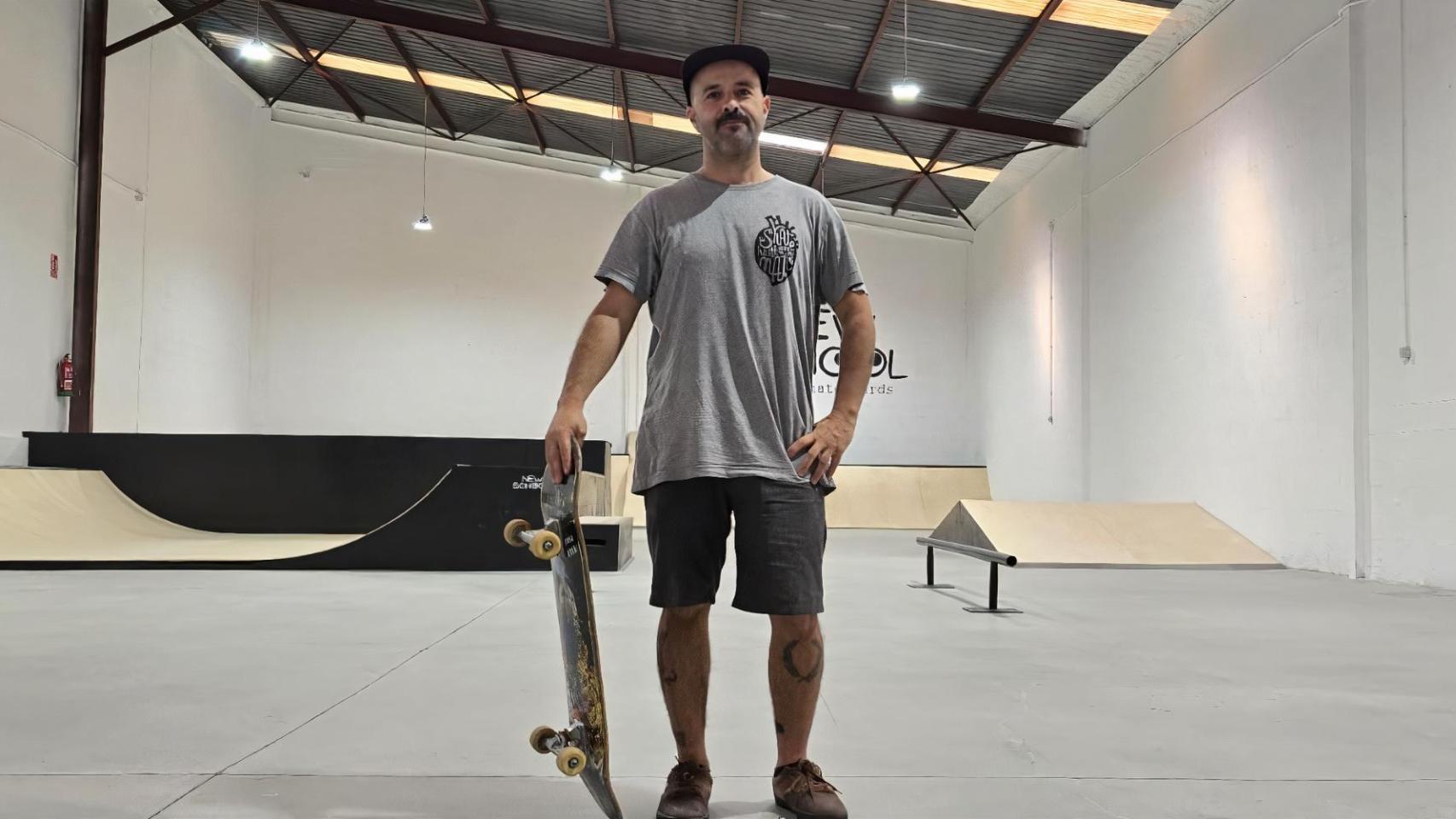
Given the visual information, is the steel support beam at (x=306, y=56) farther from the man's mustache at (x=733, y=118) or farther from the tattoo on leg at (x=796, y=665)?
the tattoo on leg at (x=796, y=665)

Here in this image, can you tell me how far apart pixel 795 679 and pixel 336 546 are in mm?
6406

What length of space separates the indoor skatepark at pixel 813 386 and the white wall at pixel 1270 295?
4 cm

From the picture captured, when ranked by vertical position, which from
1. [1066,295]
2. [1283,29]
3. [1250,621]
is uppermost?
[1283,29]

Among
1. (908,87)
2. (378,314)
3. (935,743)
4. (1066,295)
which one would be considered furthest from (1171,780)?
(378,314)

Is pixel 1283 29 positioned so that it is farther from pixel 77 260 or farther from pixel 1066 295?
pixel 77 260

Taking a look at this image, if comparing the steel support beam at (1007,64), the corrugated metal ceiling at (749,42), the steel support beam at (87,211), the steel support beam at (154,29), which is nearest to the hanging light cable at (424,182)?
the corrugated metal ceiling at (749,42)

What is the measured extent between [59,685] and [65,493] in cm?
683

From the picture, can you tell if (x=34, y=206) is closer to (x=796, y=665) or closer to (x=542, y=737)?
(x=542, y=737)

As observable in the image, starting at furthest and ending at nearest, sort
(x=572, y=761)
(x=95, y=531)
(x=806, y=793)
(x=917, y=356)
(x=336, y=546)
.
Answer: (x=917, y=356) → (x=95, y=531) → (x=336, y=546) → (x=806, y=793) → (x=572, y=761)

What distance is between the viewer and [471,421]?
15.9m

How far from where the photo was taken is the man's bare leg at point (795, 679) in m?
1.87

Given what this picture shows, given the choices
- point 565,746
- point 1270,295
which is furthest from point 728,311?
point 1270,295

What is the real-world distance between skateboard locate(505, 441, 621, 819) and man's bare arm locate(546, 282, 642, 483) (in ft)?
0.09

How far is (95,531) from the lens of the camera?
8.47m
